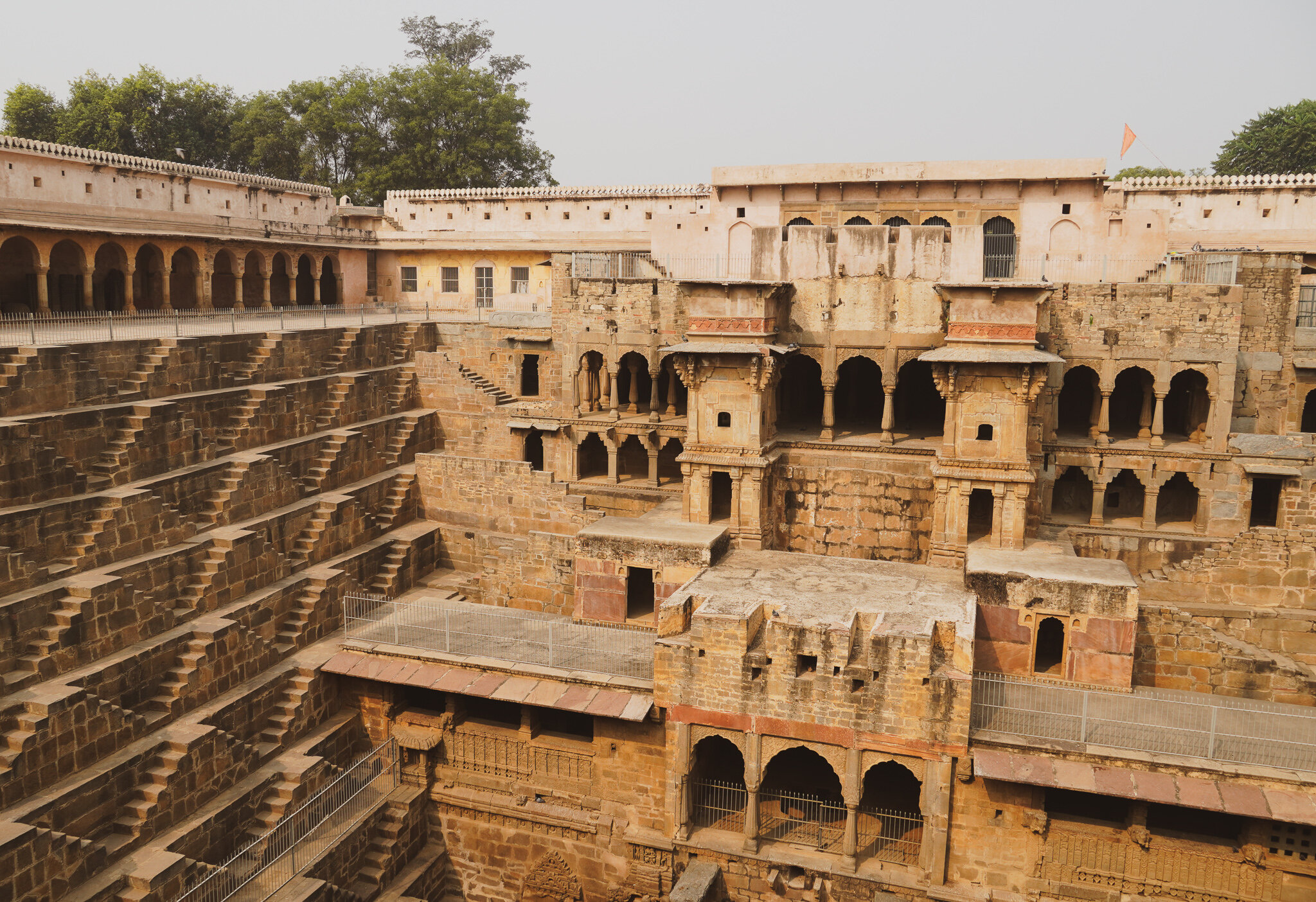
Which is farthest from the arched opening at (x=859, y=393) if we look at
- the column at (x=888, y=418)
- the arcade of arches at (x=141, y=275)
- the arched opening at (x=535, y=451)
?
the arcade of arches at (x=141, y=275)

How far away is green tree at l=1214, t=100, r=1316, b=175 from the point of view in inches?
2180

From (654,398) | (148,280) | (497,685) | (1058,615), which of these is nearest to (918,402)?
(654,398)

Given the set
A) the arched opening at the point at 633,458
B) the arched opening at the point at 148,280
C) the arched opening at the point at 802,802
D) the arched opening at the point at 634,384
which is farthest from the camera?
the arched opening at the point at 148,280

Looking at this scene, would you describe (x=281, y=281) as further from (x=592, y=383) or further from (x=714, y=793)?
(x=714, y=793)

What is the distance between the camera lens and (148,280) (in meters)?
33.5

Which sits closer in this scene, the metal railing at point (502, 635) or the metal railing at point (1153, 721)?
the metal railing at point (1153, 721)

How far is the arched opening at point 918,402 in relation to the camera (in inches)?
1045

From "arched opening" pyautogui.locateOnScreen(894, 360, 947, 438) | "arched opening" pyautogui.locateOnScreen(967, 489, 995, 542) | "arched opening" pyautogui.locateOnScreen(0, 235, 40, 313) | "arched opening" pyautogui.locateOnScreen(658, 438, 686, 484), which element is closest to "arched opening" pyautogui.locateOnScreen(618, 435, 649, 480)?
"arched opening" pyautogui.locateOnScreen(658, 438, 686, 484)

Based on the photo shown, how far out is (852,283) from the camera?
937 inches

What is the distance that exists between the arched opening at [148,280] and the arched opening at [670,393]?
1710 centimetres

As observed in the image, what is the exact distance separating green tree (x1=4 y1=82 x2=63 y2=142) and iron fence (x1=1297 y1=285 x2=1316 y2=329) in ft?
169

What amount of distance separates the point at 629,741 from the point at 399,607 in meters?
6.39

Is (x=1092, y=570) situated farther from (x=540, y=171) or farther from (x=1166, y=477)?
(x=540, y=171)

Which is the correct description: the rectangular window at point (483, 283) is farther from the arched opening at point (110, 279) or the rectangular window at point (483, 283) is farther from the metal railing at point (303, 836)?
the metal railing at point (303, 836)
